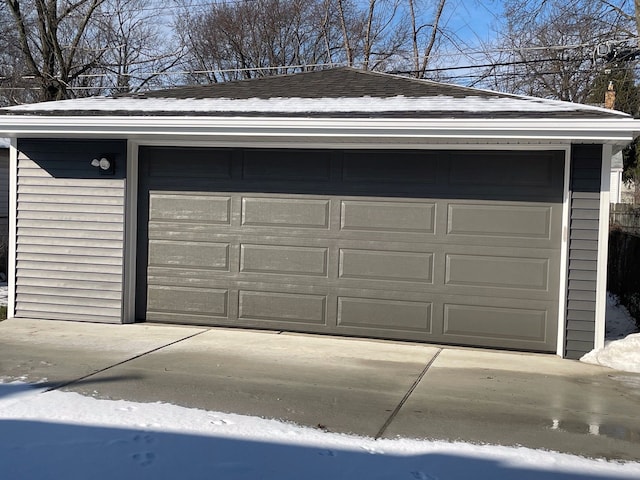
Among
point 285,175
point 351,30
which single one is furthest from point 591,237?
point 351,30

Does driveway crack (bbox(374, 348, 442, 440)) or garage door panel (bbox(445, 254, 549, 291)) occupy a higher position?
garage door panel (bbox(445, 254, 549, 291))

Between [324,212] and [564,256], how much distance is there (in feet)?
9.19

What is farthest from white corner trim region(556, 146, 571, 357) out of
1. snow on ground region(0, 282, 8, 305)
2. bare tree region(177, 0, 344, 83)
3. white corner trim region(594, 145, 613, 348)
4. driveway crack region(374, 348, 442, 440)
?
bare tree region(177, 0, 344, 83)

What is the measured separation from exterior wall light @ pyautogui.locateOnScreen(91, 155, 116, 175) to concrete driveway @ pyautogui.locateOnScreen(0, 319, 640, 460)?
1989 mm

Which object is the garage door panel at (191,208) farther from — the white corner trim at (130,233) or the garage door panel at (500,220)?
the garage door panel at (500,220)

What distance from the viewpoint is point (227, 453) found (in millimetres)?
4531

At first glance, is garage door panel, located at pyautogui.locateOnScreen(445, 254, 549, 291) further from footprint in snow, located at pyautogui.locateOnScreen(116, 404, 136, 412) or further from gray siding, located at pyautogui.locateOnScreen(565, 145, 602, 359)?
footprint in snow, located at pyautogui.locateOnScreen(116, 404, 136, 412)

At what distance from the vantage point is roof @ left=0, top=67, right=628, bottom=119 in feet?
25.3

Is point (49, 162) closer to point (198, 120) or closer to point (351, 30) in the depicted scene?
point (198, 120)

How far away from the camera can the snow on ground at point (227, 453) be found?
14.0ft

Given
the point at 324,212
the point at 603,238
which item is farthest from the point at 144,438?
the point at 603,238

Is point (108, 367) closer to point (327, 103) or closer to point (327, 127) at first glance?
point (327, 127)

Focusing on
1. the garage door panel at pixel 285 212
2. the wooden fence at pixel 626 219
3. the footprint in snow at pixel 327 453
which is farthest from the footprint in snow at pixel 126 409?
the wooden fence at pixel 626 219

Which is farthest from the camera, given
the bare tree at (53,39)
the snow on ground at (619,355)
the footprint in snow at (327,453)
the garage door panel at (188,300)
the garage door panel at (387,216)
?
the bare tree at (53,39)
